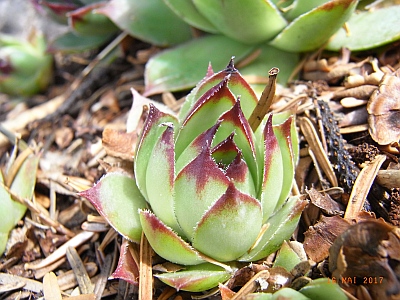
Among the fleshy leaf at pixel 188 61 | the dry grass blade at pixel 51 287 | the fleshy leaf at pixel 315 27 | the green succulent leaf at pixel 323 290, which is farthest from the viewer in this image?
the fleshy leaf at pixel 188 61

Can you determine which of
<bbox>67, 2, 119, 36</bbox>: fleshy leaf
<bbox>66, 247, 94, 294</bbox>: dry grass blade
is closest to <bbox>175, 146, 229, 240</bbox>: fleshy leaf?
<bbox>66, 247, 94, 294</bbox>: dry grass blade

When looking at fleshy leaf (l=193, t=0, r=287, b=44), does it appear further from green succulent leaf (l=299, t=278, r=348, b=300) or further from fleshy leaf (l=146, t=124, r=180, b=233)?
green succulent leaf (l=299, t=278, r=348, b=300)

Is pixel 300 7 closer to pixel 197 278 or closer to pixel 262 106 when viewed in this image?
pixel 262 106

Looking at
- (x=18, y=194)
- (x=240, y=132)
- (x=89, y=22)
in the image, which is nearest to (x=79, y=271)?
(x=18, y=194)

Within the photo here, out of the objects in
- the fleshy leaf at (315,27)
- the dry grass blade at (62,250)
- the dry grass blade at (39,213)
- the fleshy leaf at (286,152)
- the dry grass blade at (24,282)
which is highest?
the fleshy leaf at (315,27)

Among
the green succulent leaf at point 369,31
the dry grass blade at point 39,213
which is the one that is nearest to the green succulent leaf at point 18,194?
the dry grass blade at point 39,213

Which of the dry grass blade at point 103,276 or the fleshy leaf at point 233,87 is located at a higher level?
the fleshy leaf at point 233,87

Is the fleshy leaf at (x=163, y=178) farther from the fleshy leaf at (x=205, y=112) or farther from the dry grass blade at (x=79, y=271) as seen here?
the dry grass blade at (x=79, y=271)
